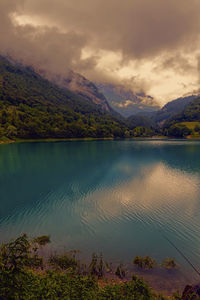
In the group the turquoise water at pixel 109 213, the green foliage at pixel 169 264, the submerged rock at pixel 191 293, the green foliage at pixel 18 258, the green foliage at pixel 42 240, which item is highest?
the green foliage at pixel 18 258

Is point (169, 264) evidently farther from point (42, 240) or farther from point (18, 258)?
point (42, 240)

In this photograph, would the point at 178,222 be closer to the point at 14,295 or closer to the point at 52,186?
the point at 14,295

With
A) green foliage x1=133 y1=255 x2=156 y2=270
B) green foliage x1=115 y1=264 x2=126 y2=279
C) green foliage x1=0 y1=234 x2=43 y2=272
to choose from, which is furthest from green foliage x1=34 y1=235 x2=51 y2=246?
green foliage x1=133 y1=255 x2=156 y2=270

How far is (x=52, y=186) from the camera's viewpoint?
1518 inches

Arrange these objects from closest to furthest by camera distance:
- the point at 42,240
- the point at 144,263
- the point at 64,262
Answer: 1. the point at 64,262
2. the point at 144,263
3. the point at 42,240

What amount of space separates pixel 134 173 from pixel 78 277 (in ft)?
137

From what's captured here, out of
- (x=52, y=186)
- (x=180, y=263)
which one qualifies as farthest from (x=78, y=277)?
(x=52, y=186)

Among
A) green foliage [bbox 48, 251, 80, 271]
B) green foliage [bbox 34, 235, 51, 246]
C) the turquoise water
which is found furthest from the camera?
the turquoise water

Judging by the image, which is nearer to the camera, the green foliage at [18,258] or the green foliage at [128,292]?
the green foliage at [128,292]

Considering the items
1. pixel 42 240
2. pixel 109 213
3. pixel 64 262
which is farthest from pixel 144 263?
pixel 109 213

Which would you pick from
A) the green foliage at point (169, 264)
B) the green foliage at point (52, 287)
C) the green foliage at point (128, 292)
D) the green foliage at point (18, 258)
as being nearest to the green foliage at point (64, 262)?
the green foliage at point (18, 258)

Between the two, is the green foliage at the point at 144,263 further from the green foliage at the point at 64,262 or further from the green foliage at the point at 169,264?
the green foliage at the point at 64,262

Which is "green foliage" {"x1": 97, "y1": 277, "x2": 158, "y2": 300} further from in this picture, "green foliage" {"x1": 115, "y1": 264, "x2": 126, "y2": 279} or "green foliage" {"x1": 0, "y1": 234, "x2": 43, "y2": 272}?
"green foliage" {"x1": 0, "y1": 234, "x2": 43, "y2": 272}

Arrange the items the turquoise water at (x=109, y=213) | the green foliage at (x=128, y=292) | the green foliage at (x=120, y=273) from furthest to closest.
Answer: the turquoise water at (x=109, y=213), the green foliage at (x=120, y=273), the green foliage at (x=128, y=292)
